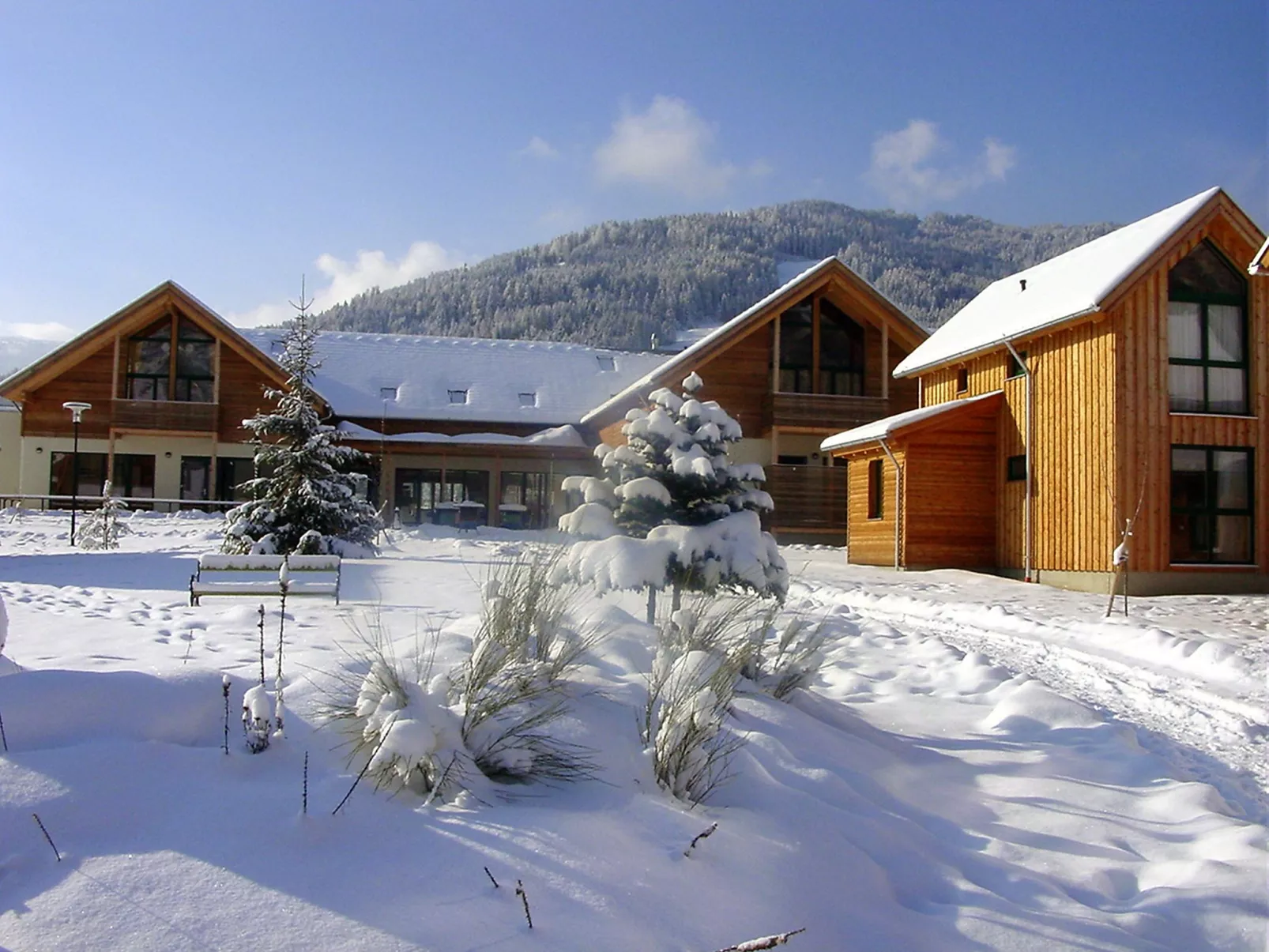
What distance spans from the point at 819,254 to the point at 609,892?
140911 mm

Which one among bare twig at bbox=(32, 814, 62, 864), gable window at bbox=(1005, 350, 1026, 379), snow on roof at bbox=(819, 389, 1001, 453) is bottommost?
bare twig at bbox=(32, 814, 62, 864)

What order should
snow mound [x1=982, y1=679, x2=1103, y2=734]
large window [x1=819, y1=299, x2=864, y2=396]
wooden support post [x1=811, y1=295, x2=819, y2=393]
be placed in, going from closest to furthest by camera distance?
snow mound [x1=982, y1=679, x2=1103, y2=734], wooden support post [x1=811, y1=295, x2=819, y2=393], large window [x1=819, y1=299, x2=864, y2=396]

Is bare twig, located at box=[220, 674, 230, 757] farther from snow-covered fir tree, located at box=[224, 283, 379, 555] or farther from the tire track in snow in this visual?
snow-covered fir tree, located at box=[224, 283, 379, 555]

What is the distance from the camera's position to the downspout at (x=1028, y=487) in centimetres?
1736

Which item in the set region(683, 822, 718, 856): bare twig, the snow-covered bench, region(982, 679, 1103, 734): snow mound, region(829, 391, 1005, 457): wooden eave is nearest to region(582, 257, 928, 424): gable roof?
region(829, 391, 1005, 457): wooden eave

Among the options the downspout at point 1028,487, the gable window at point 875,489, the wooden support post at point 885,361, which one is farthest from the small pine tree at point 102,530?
the wooden support post at point 885,361

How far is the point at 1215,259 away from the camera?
55.0 ft

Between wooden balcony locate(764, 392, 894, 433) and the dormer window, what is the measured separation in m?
16.7

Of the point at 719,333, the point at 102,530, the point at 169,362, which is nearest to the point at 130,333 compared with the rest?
the point at 169,362

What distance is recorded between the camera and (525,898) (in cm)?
319

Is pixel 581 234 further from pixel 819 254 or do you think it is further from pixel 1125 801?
pixel 1125 801

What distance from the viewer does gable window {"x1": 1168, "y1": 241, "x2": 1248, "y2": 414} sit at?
1622cm

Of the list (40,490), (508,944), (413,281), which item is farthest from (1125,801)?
(413,281)

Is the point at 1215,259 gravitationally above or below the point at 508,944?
above
